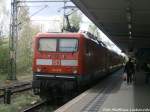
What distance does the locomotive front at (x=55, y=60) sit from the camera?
1995 cm

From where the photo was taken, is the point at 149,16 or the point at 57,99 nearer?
the point at 57,99

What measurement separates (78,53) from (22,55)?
3441 cm

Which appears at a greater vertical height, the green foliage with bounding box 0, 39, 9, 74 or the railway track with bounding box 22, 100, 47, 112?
the green foliage with bounding box 0, 39, 9, 74

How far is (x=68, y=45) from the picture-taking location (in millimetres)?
20406

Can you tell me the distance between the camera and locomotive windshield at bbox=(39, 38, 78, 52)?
2034 centimetres

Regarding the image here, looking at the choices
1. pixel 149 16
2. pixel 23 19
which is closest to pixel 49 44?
pixel 149 16

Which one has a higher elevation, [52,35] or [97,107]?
[52,35]

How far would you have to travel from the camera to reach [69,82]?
1975 centimetres

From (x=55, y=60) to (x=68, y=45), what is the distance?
2.77ft

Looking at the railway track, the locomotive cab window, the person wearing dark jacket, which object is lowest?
the railway track

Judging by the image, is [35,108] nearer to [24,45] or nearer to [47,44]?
[47,44]

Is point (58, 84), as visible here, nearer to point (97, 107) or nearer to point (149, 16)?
point (97, 107)

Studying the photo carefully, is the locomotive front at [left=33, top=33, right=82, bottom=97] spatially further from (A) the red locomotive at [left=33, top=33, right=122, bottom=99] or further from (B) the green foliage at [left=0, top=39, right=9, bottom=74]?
(B) the green foliage at [left=0, top=39, right=9, bottom=74]

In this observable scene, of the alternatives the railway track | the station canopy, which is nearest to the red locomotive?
the railway track
